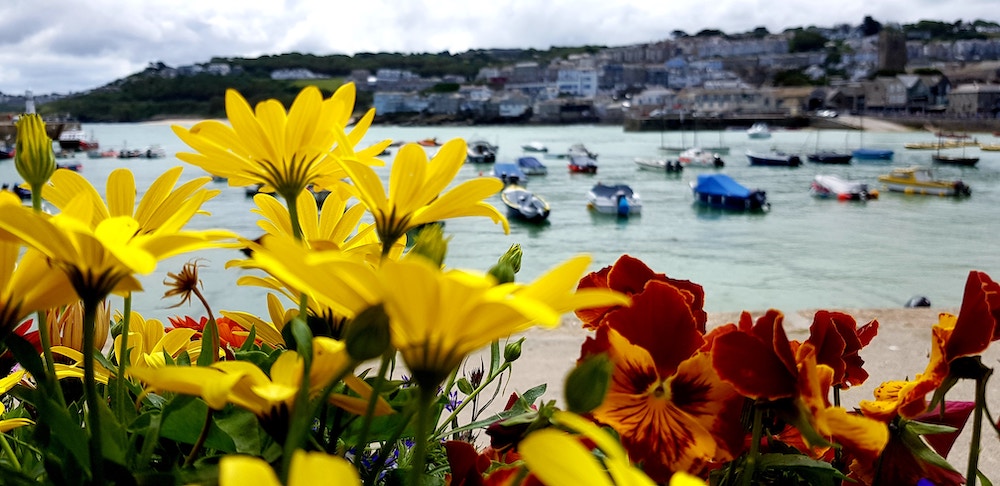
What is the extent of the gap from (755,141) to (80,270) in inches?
2127

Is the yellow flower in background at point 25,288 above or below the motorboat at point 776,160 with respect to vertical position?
above

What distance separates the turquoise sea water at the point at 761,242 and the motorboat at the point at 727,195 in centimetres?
37

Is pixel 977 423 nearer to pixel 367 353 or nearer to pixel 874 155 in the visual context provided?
pixel 367 353

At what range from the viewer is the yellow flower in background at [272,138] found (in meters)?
0.40

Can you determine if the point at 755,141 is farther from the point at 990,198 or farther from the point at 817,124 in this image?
the point at 990,198

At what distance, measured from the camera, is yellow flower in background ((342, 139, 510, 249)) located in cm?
38

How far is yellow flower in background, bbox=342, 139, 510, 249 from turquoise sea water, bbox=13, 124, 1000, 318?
14.8 ft

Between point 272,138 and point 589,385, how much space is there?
0.22 metres

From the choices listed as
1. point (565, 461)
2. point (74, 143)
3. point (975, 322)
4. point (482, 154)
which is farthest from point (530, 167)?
point (565, 461)

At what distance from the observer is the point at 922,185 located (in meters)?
20.6

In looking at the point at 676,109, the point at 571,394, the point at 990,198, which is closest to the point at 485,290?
the point at 571,394

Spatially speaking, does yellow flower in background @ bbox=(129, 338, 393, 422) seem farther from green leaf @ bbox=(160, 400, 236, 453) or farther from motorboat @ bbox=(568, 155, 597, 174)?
motorboat @ bbox=(568, 155, 597, 174)

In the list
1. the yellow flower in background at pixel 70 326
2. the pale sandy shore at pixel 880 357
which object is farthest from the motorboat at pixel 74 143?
the yellow flower in background at pixel 70 326

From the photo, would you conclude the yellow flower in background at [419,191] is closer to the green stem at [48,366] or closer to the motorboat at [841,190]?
the green stem at [48,366]
